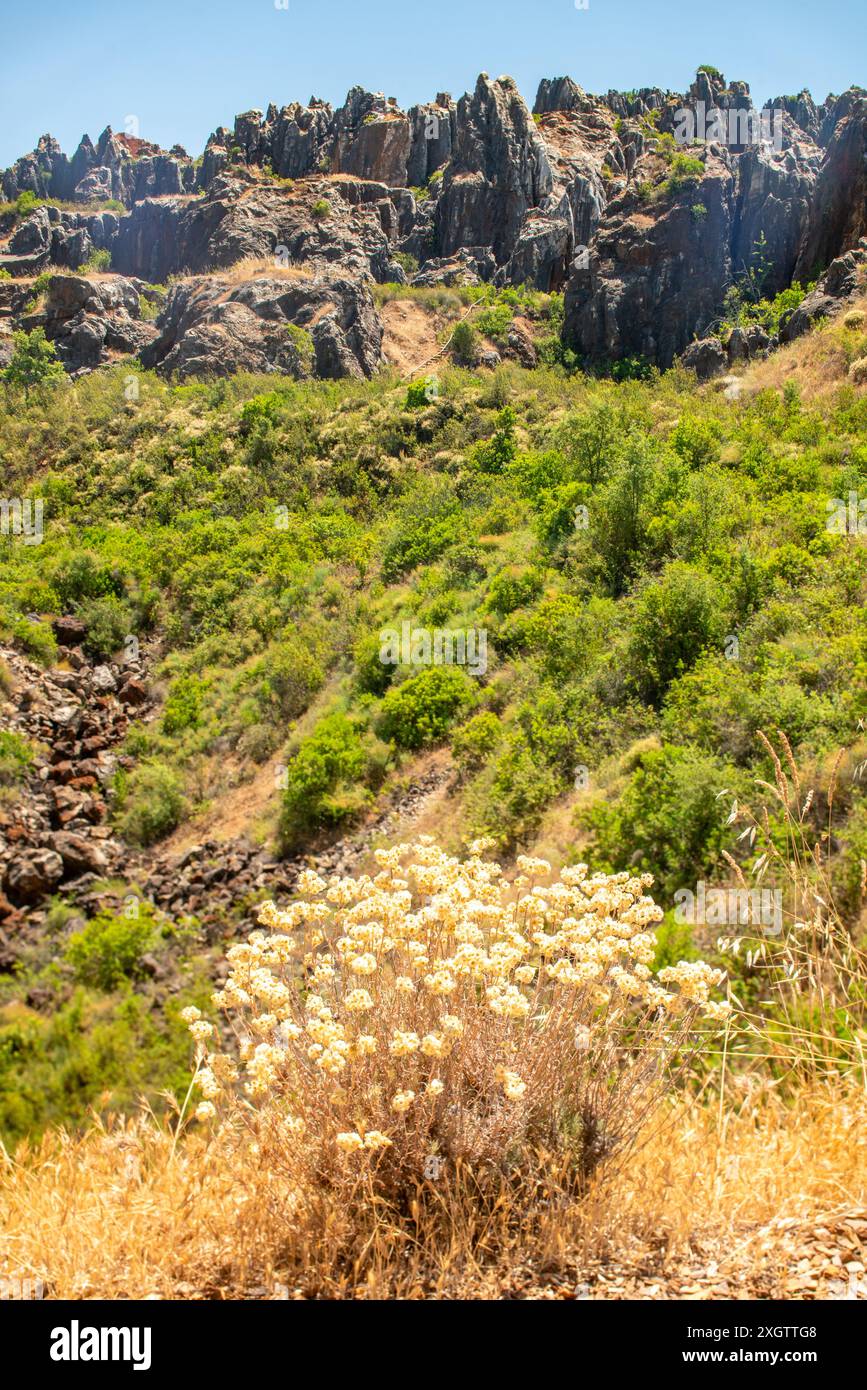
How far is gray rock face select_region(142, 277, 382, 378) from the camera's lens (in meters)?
28.8

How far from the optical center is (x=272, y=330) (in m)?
29.7

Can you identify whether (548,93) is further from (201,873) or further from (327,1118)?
(327,1118)

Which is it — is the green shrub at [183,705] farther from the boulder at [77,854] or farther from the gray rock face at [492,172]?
the gray rock face at [492,172]

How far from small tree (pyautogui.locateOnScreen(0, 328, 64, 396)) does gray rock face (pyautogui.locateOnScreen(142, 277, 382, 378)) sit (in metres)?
3.80

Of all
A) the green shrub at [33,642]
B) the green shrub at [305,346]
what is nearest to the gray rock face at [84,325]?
the green shrub at [305,346]

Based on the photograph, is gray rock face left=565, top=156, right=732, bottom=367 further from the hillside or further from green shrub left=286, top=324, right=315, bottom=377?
green shrub left=286, top=324, right=315, bottom=377

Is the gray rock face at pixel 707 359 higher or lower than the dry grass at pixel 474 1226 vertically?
higher

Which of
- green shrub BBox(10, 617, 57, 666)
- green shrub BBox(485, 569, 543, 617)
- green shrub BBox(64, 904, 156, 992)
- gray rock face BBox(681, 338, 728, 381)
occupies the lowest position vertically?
green shrub BBox(64, 904, 156, 992)

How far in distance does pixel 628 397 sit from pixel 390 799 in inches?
604

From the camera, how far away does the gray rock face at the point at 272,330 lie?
28844mm

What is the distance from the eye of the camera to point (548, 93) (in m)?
41.8

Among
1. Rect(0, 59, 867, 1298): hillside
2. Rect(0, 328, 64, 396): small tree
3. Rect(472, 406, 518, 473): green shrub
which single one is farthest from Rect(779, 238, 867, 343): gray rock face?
Rect(0, 328, 64, 396): small tree

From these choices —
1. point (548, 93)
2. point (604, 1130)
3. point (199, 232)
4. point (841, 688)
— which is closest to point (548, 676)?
point (841, 688)

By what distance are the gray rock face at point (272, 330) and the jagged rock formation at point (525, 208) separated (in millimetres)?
161
